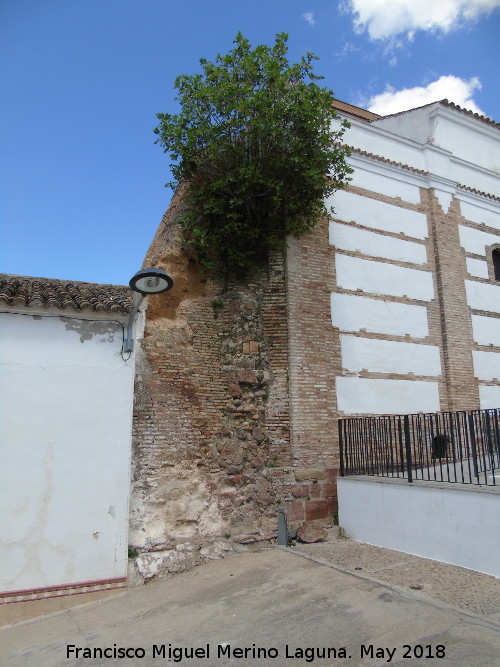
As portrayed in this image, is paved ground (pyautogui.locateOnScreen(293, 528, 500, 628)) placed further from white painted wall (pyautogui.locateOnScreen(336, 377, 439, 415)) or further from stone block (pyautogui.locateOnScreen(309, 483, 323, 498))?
white painted wall (pyautogui.locateOnScreen(336, 377, 439, 415))

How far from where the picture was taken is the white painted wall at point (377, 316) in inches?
393

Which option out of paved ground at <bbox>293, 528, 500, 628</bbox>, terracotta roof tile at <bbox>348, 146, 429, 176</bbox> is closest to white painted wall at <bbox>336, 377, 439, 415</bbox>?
paved ground at <bbox>293, 528, 500, 628</bbox>

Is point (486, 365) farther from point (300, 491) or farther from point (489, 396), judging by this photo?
Result: point (300, 491)

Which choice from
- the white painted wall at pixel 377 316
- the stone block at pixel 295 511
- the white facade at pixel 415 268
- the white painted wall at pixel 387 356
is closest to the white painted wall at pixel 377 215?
the white facade at pixel 415 268

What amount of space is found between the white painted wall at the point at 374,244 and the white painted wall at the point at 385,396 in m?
2.83

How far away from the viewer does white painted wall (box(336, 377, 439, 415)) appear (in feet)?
31.2

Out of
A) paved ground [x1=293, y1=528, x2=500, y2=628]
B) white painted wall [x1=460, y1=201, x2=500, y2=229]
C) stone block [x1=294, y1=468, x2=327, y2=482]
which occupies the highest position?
white painted wall [x1=460, y1=201, x2=500, y2=229]

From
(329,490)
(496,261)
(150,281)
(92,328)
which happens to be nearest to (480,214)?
(496,261)

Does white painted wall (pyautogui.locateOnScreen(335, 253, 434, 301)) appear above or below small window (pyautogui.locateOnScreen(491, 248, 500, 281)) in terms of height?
below

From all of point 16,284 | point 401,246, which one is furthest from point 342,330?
point 16,284

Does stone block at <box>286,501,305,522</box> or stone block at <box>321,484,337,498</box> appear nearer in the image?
stone block at <box>286,501,305,522</box>

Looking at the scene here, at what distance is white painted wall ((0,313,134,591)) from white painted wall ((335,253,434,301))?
5.15 m

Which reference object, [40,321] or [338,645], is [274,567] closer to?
[338,645]

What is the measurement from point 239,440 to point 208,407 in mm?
778
